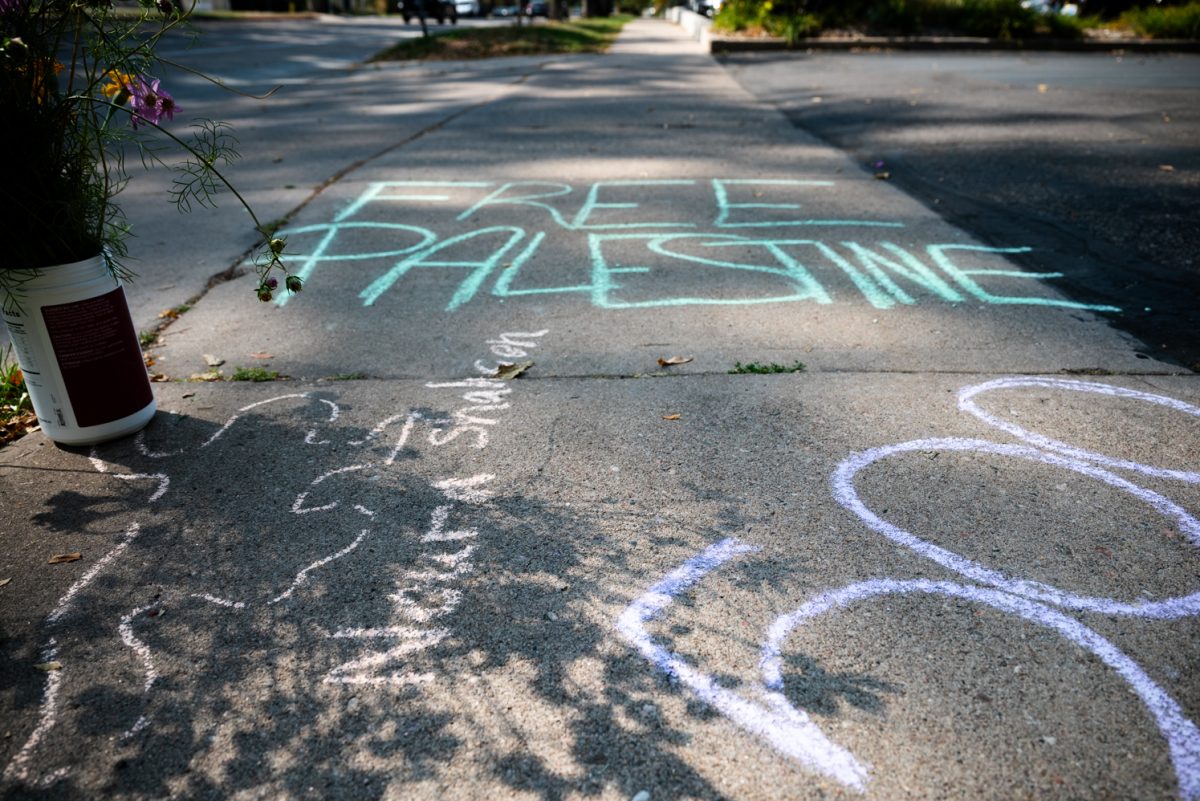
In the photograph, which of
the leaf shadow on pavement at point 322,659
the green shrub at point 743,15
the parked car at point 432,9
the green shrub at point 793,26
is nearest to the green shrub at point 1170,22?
the green shrub at point 793,26

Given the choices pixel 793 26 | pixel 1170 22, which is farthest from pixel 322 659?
pixel 1170 22

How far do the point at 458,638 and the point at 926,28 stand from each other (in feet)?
60.2

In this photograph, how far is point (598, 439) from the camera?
309 centimetres

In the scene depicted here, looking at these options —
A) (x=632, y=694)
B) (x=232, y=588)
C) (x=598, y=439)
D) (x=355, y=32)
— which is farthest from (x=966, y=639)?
(x=355, y=32)

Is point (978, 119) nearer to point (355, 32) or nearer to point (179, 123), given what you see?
point (179, 123)

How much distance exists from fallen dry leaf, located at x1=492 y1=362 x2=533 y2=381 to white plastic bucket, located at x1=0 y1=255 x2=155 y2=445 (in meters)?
1.46

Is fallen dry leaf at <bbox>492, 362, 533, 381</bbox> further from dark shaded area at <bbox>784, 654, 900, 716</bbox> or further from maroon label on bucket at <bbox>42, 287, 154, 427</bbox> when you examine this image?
dark shaded area at <bbox>784, 654, 900, 716</bbox>

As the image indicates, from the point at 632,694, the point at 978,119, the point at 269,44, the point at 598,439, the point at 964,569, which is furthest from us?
the point at 269,44

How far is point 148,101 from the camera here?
2807 mm

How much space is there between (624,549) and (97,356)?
2142 mm

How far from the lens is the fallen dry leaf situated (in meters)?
3.60

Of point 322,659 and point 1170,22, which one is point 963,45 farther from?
point 322,659

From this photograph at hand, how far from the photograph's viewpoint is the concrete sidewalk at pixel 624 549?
1.81m

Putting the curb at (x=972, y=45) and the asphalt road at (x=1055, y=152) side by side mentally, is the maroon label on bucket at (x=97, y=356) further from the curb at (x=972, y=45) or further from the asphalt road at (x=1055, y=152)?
the curb at (x=972, y=45)
